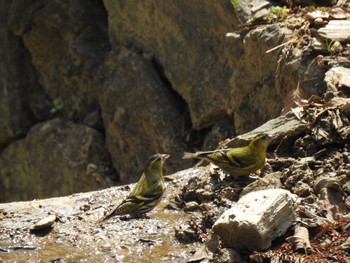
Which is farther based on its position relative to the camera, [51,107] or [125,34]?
[51,107]

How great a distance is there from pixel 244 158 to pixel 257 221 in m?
1.28

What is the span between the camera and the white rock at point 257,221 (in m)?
5.51

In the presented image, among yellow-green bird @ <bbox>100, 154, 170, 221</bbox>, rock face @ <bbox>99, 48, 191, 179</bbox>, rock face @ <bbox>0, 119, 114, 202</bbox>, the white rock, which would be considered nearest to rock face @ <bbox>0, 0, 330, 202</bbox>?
rock face @ <bbox>99, 48, 191, 179</bbox>

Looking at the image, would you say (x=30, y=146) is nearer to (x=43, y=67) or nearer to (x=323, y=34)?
(x=43, y=67)

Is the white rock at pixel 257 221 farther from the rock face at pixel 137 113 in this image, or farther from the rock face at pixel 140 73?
the rock face at pixel 137 113

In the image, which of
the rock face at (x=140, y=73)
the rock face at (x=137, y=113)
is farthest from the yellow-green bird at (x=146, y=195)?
the rock face at (x=137, y=113)

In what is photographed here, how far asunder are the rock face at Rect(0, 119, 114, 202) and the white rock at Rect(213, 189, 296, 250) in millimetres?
5869

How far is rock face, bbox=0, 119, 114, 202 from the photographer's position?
11688 mm

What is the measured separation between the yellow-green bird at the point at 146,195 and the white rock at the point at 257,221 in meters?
0.96

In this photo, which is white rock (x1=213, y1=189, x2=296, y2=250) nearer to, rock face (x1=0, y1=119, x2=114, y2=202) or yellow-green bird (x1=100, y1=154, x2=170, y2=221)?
yellow-green bird (x1=100, y1=154, x2=170, y2=221)

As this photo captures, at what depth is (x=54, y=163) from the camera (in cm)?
1220

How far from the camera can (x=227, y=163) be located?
6.77 m

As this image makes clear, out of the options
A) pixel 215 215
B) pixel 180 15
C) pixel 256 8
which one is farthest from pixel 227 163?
pixel 180 15

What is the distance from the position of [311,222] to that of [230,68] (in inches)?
163
